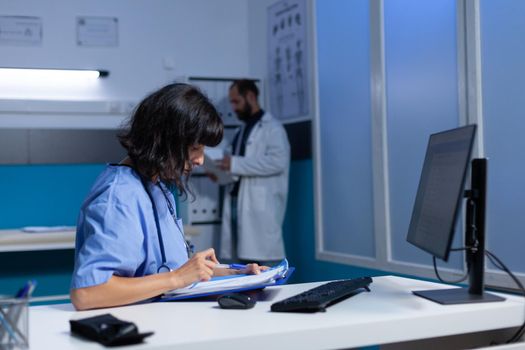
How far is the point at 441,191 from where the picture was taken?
5.00ft

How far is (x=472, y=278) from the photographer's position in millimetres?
1563

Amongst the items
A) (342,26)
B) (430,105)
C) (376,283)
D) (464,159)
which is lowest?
(376,283)

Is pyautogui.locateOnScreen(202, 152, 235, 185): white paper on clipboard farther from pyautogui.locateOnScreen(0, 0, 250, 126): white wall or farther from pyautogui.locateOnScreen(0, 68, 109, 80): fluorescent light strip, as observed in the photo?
pyautogui.locateOnScreen(0, 68, 109, 80): fluorescent light strip

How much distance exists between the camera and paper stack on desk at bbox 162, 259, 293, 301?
1568 mm

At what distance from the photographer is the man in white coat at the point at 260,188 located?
4.14 meters

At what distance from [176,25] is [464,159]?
3.72 m

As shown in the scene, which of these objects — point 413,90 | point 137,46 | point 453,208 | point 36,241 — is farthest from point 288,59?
point 453,208

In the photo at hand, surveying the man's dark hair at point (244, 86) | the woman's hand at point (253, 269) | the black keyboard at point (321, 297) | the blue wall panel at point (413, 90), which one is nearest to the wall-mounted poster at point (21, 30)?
the man's dark hair at point (244, 86)

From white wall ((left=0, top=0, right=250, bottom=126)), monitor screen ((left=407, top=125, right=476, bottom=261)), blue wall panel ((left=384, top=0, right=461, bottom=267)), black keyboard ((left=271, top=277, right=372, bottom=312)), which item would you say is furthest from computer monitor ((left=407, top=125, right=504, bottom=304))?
white wall ((left=0, top=0, right=250, bottom=126))

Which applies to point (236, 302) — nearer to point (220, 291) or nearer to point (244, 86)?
point (220, 291)

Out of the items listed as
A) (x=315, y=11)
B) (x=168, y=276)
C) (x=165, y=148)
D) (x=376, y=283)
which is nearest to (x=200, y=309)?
(x=168, y=276)

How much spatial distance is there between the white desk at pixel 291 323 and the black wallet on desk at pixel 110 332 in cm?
2

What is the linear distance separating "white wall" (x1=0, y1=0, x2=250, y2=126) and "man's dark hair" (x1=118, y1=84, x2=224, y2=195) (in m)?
3.05

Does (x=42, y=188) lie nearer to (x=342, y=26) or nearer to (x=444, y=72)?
(x=342, y=26)
